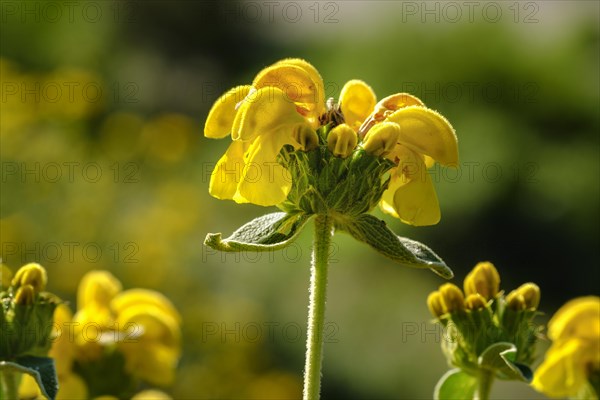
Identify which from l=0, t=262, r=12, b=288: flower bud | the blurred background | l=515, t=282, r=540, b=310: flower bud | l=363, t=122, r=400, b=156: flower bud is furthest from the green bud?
the blurred background

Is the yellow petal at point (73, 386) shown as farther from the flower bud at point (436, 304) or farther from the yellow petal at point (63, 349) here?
the flower bud at point (436, 304)

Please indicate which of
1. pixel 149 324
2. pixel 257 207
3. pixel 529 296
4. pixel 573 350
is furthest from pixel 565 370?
pixel 257 207

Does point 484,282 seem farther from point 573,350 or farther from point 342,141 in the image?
point 342,141

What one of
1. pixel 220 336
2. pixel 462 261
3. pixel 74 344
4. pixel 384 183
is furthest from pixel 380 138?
pixel 462 261

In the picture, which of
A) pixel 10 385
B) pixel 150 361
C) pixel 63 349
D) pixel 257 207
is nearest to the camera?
pixel 10 385

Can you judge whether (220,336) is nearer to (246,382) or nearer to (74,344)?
(246,382)
